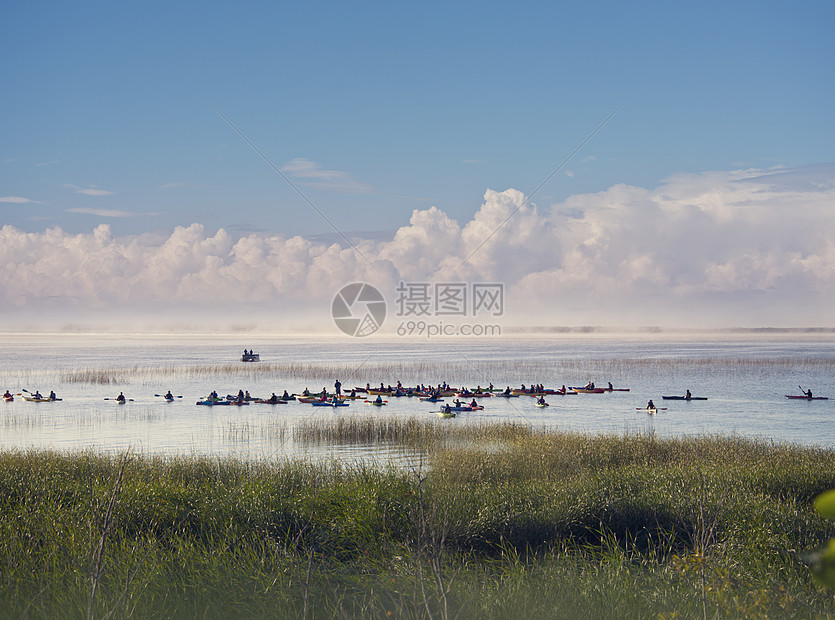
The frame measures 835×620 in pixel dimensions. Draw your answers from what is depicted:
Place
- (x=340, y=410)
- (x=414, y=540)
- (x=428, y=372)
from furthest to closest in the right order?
1. (x=428, y=372)
2. (x=340, y=410)
3. (x=414, y=540)

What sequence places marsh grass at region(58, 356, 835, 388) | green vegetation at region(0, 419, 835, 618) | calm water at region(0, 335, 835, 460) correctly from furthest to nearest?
1. marsh grass at region(58, 356, 835, 388)
2. calm water at region(0, 335, 835, 460)
3. green vegetation at region(0, 419, 835, 618)

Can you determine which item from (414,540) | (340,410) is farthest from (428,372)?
(414,540)

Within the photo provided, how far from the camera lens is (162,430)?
36.7 metres

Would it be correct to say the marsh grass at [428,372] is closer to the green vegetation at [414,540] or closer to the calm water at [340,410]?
the calm water at [340,410]

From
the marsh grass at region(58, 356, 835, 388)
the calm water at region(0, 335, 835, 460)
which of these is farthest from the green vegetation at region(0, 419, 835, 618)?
the marsh grass at region(58, 356, 835, 388)

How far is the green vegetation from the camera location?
300 inches

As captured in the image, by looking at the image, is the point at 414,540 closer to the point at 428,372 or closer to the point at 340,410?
the point at 340,410

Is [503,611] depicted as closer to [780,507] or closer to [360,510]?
[360,510]

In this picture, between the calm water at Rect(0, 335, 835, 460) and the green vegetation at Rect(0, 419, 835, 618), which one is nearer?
the green vegetation at Rect(0, 419, 835, 618)

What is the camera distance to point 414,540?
427 inches

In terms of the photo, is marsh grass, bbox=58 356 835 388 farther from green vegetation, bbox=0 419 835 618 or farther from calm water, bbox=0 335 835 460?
green vegetation, bbox=0 419 835 618

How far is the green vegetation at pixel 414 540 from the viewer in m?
7.62

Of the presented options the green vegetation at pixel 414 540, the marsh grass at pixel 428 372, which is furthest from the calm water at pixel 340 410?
the green vegetation at pixel 414 540

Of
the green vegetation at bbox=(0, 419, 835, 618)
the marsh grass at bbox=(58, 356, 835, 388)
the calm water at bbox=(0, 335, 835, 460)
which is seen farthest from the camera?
the marsh grass at bbox=(58, 356, 835, 388)
